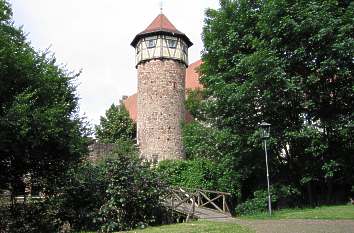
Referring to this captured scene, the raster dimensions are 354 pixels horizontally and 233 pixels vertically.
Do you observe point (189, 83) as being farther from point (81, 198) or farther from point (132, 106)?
point (81, 198)

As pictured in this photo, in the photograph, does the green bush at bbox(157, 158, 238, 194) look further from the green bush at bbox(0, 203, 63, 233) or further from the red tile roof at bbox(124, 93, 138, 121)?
the red tile roof at bbox(124, 93, 138, 121)

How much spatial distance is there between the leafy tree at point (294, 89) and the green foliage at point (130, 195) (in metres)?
4.59

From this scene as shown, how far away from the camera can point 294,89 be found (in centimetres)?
1582

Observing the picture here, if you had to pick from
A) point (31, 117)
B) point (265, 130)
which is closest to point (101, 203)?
point (31, 117)

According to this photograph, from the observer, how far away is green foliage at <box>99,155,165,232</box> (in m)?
13.4

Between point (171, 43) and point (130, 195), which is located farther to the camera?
point (171, 43)

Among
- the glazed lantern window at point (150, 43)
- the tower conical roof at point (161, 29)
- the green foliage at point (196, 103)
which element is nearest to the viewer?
the green foliage at point (196, 103)

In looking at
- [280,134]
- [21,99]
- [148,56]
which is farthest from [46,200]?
[148,56]

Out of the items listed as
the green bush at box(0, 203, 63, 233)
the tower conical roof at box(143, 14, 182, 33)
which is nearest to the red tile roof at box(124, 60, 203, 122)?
the tower conical roof at box(143, 14, 182, 33)

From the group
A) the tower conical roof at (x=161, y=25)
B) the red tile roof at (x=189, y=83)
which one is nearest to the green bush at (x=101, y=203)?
the tower conical roof at (x=161, y=25)

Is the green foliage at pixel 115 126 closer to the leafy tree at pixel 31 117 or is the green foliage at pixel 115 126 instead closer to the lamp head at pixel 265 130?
the leafy tree at pixel 31 117

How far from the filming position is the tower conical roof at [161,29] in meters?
32.1

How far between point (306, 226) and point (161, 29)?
2355 centimetres

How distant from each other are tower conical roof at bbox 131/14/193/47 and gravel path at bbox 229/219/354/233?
73.3 feet
